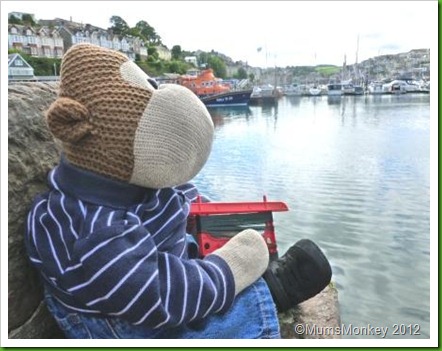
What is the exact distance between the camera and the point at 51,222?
42.3 inches

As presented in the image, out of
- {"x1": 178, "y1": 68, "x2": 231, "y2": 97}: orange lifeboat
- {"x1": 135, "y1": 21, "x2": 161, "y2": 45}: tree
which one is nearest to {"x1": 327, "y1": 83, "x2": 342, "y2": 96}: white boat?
{"x1": 178, "y1": 68, "x2": 231, "y2": 97}: orange lifeboat

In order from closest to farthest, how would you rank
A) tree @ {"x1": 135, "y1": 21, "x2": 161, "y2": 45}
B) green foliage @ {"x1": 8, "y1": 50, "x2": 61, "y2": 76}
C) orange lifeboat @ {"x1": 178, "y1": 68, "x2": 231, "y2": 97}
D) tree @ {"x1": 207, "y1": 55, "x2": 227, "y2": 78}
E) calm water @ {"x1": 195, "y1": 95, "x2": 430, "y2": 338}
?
calm water @ {"x1": 195, "y1": 95, "x2": 430, "y2": 338}, green foliage @ {"x1": 8, "y1": 50, "x2": 61, "y2": 76}, orange lifeboat @ {"x1": 178, "y1": 68, "x2": 231, "y2": 97}, tree @ {"x1": 135, "y1": 21, "x2": 161, "y2": 45}, tree @ {"x1": 207, "y1": 55, "x2": 227, "y2": 78}

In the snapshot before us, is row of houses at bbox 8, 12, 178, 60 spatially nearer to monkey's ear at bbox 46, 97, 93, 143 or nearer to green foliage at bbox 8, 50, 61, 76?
green foliage at bbox 8, 50, 61, 76

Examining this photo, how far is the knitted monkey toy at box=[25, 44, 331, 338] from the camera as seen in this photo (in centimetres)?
101

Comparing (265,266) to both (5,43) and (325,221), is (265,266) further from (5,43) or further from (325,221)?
(325,221)

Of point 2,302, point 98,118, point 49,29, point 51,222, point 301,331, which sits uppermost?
point 49,29

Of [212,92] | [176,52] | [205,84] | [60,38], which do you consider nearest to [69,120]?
[205,84]

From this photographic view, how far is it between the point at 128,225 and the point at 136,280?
12 cm

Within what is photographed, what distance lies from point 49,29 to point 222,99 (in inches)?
767

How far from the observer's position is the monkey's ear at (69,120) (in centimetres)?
105

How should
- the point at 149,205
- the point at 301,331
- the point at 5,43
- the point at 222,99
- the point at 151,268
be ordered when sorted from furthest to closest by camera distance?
the point at 222,99, the point at 301,331, the point at 5,43, the point at 149,205, the point at 151,268

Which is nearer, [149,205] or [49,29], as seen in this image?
[149,205]

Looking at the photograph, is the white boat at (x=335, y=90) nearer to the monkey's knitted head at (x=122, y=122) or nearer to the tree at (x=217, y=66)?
the tree at (x=217, y=66)

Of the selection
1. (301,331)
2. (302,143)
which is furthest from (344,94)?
(301,331)
